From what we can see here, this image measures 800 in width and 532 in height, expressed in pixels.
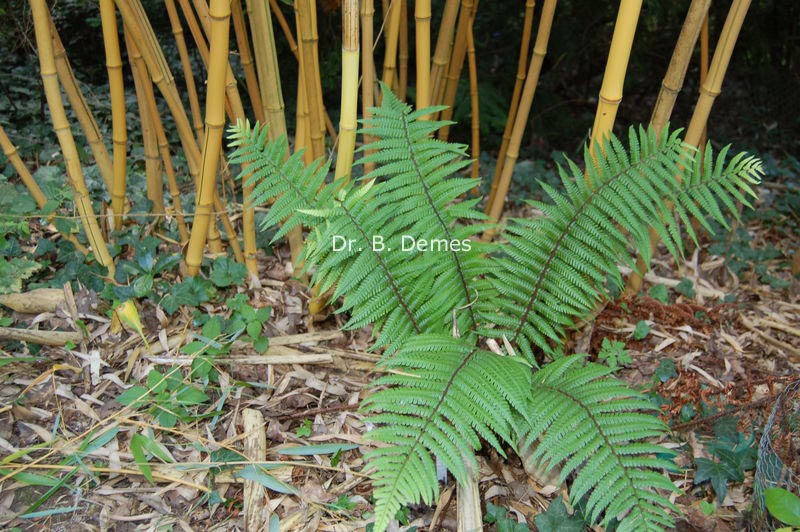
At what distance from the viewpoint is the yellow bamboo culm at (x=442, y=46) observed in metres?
1.59

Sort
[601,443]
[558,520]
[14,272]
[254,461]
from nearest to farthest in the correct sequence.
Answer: [601,443], [558,520], [254,461], [14,272]

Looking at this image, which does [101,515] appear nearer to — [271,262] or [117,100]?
[271,262]

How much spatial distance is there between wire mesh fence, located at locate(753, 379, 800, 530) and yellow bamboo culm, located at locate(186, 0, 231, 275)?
1.27m

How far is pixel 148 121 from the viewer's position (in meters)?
1.65

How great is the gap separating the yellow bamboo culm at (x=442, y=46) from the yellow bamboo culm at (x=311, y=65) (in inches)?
11.7

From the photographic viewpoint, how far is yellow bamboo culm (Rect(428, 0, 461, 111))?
1590mm

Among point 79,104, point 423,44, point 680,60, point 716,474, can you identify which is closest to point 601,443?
point 716,474

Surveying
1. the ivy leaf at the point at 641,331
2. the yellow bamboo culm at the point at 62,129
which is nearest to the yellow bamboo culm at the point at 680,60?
the ivy leaf at the point at 641,331

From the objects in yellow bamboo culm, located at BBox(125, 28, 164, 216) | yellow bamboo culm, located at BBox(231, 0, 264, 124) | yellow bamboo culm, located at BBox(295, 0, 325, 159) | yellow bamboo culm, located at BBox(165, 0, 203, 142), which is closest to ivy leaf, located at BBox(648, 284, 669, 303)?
yellow bamboo culm, located at BBox(295, 0, 325, 159)

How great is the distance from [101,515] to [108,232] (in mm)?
899

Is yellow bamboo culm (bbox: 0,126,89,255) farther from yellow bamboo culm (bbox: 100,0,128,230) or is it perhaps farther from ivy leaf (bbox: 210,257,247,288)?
ivy leaf (bbox: 210,257,247,288)

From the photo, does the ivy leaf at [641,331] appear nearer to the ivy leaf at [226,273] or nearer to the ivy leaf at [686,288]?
the ivy leaf at [686,288]

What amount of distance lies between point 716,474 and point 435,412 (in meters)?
0.68

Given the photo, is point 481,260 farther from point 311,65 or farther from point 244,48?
point 244,48
